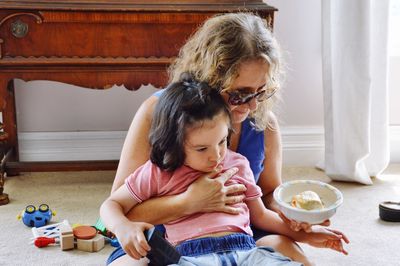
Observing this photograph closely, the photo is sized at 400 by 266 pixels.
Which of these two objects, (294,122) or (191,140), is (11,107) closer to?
(294,122)

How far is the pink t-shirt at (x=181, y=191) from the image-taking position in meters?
1.46

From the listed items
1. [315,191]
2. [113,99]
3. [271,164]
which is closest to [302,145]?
[113,99]

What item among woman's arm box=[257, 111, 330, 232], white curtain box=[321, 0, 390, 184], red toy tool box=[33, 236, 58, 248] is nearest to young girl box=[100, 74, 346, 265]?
woman's arm box=[257, 111, 330, 232]

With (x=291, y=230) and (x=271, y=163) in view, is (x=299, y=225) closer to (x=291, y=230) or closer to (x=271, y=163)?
(x=291, y=230)

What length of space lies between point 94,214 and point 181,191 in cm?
89

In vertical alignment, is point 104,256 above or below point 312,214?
below

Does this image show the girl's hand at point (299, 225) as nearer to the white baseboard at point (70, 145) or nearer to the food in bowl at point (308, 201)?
the food in bowl at point (308, 201)

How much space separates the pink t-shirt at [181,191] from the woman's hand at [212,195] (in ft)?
0.06

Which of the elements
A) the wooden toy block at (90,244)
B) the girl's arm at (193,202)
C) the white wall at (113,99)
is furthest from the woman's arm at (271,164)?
the white wall at (113,99)

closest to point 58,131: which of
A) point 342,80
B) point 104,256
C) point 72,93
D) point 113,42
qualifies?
point 72,93

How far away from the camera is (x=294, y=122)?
2.95 metres

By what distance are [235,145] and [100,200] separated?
3.05ft

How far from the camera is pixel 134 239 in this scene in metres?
1.32

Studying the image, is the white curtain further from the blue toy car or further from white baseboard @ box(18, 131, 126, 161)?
the blue toy car
